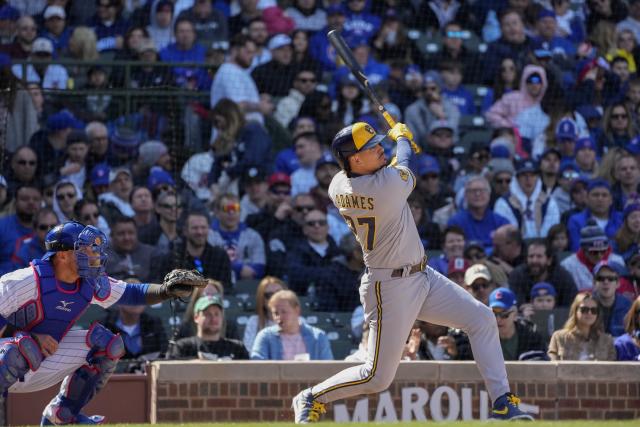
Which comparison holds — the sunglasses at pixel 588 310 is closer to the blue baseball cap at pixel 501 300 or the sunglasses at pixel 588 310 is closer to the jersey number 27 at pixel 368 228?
the blue baseball cap at pixel 501 300

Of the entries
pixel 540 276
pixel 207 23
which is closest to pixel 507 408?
pixel 540 276

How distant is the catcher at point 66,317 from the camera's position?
6215mm

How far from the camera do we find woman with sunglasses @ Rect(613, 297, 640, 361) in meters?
8.29

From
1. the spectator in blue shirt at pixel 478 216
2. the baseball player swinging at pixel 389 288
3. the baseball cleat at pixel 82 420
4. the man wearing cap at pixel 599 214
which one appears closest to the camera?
the baseball player swinging at pixel 389 288

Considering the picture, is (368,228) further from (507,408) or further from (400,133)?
(507,408)

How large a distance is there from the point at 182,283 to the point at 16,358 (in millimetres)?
870

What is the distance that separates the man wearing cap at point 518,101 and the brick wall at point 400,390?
486 centimetres

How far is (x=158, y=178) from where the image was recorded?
10.4 m

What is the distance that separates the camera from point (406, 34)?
12.9m

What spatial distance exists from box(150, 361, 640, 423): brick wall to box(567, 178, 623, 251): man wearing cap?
3.29m

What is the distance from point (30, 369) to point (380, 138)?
80.4 inches

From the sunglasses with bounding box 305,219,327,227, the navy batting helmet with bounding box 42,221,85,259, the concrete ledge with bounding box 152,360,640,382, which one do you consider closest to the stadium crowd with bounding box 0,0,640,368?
the sunglasses with bounding box 305,219,327,227

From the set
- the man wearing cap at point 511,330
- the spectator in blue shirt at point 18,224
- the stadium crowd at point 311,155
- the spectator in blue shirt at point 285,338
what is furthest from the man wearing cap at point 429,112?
the spectator in blue shirt at point 285,338

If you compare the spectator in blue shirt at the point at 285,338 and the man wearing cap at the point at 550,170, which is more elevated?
the man wearing cap at the point at 550,170
